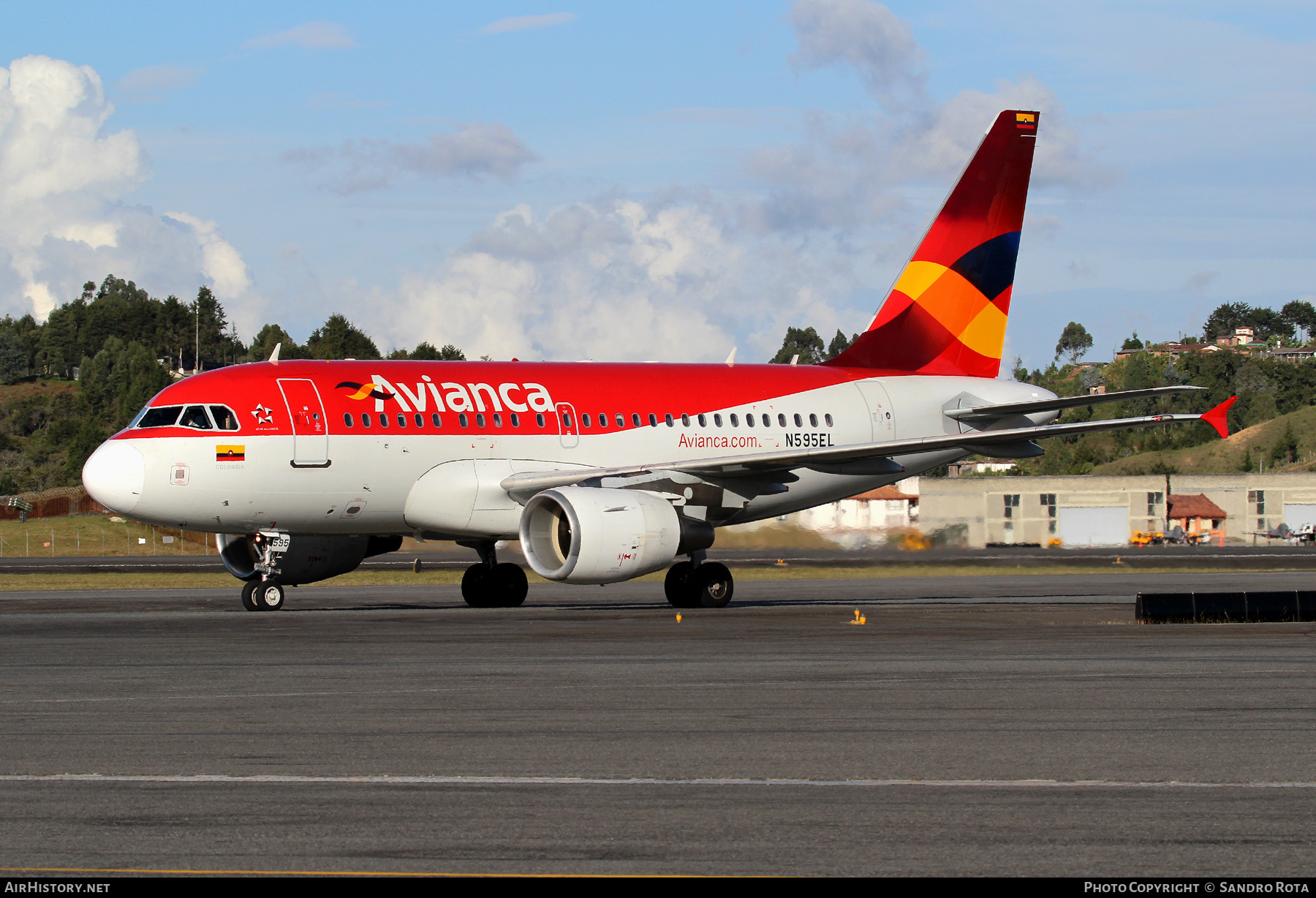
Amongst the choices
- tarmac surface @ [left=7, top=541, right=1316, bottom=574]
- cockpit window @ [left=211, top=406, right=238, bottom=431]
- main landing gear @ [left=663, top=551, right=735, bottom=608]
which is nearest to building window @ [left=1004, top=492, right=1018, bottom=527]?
tarmac surface @ [left=7, top=541, right=1316, bottom=574]

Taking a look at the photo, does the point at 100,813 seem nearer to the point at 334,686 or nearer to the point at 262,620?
the point at 334,686

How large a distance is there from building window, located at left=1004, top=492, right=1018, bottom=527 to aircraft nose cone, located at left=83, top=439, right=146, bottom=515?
4452cm

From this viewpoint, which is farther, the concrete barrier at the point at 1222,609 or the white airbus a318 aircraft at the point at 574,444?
the white airbus a318 aircraft at the point at 574,444

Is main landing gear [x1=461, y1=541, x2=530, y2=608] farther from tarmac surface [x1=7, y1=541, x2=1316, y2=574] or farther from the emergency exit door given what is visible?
tarmac surface [x1=7, y1=541, x2=1316, y2=574]

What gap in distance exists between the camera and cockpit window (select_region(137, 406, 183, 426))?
1001 inches

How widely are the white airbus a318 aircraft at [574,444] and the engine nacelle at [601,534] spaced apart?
4 cm

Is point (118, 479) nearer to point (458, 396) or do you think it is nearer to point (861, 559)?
point (458, 396)

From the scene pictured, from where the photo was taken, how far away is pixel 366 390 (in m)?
26.7

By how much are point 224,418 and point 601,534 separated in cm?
684

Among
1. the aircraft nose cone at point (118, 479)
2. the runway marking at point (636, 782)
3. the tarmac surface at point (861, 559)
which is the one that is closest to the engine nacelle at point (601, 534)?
the aircraft nose cone at point (118, 479)

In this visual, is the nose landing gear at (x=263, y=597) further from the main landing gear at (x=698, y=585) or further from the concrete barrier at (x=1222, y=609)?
the concrete barrier at (x=1222, y=609)

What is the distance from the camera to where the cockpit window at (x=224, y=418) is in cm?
2541

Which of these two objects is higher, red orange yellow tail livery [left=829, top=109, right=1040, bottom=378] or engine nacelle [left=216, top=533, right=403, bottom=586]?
red orange yellow tail livery [left=829, top=109, right=1040, bottom=378]
